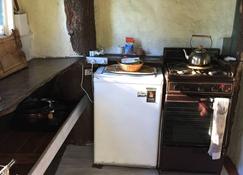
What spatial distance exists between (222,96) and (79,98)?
137 cm

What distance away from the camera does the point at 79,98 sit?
2.90 metres

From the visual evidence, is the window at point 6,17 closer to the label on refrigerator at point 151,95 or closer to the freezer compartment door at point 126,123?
the freezer compartment door at point 126,123

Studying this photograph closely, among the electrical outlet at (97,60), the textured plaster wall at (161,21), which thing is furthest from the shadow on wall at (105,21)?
the electrical outlet at (97,60)

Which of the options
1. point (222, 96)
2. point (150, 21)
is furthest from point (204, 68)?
point (150, 21)

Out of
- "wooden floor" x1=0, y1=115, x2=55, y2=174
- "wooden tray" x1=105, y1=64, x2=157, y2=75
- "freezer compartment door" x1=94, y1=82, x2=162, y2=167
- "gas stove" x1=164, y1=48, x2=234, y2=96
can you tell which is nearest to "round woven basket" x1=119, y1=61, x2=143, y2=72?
"wooden tray" x1=105, y1=64, x2=157, y2=75

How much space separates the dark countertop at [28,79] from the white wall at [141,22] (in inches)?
9.4

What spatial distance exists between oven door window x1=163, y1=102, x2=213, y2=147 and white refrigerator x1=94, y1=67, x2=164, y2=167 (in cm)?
10

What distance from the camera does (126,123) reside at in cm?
249

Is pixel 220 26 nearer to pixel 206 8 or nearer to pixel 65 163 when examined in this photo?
pixel 206 8

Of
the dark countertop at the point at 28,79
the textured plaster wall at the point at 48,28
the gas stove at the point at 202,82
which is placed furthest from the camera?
the textured plaster wall at the point at 48,28

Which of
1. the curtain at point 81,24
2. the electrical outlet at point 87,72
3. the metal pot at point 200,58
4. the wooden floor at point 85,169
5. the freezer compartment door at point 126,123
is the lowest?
the wooden floor at point 85,169

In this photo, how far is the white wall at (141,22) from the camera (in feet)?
8.77

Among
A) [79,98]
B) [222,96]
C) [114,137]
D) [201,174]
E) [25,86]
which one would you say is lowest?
[201,174]

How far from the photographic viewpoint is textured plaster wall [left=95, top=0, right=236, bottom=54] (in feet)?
8.74
